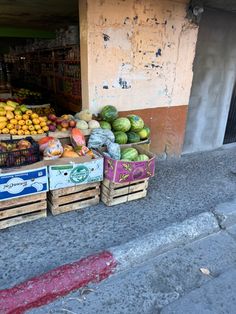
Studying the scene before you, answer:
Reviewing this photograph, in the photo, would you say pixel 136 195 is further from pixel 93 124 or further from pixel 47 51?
pixel 47 51

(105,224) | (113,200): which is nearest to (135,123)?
(113,200)

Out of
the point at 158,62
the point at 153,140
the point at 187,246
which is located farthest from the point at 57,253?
the point at 158,62

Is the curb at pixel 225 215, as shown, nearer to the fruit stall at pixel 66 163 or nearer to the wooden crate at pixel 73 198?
the fruit stall at pixel 66 163

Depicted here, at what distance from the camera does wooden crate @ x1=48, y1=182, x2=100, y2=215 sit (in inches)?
132

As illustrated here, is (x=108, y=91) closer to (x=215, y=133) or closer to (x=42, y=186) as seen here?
(x=42, y=186)

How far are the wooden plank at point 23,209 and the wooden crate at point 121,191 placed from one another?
844 millimetres

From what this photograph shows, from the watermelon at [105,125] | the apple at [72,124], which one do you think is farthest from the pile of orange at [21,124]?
the watermelon at [105,125]

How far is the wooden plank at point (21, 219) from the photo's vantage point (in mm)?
3115

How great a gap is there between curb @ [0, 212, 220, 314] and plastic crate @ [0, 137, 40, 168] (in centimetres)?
127

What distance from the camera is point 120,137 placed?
13.2 ft

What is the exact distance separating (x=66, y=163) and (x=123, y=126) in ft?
4.09

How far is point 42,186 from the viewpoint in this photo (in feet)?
10.4

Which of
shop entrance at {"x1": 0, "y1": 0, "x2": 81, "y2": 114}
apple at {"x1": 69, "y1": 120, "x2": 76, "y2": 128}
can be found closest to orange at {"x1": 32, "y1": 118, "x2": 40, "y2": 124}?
apple at {"x1": 69, "y1": 120, "x2": 76, "y2": 128}

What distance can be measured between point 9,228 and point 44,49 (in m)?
5.82
